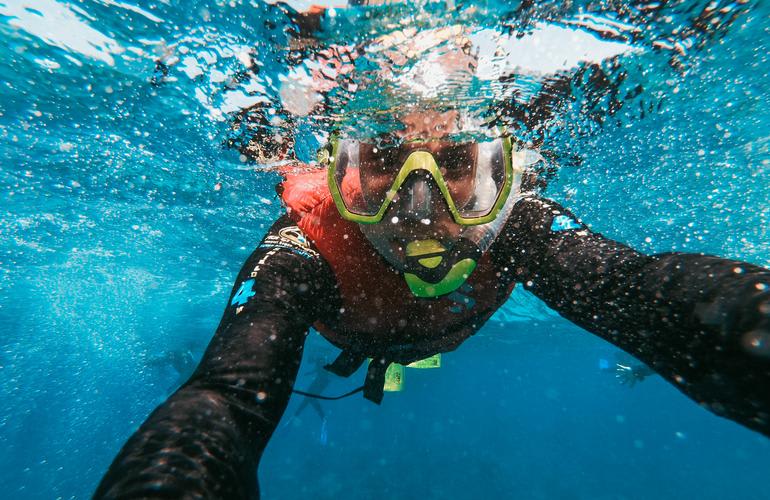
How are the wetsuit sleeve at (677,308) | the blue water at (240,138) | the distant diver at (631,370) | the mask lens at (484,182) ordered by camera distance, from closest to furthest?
the wetsuit sleeve at (677,308), the mask lens at (484,182), the blue water at (240,138), the distant diver at (631,370)

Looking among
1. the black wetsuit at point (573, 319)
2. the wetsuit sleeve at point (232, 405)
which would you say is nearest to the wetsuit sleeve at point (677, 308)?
the black wetsuit at point (573, 319)

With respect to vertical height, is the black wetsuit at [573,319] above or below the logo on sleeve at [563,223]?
below

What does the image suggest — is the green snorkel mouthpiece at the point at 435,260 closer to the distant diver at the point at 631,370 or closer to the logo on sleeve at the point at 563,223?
the logo on sleeve at the point at 563,223

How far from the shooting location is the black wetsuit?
1.37m

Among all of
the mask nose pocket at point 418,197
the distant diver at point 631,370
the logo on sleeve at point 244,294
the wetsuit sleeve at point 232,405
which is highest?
the mask nose pocket at point 418,197

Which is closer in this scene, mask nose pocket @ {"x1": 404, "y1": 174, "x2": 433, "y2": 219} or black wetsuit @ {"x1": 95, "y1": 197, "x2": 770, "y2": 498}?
black wetsuit @ {"x1": 95, "y1": 197, "x2": 770, "y2": 498}

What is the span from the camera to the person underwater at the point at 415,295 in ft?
4.73

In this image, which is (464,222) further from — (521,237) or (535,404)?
(535,404)

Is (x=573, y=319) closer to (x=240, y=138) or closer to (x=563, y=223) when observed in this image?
(x=563, y=223)

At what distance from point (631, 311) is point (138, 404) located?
8078 cm

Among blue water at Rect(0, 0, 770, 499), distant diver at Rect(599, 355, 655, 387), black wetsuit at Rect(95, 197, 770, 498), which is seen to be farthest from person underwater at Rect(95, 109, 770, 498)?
distant diver at Rect(599, 355, 655, 387)

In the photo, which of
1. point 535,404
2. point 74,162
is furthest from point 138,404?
point 535,404

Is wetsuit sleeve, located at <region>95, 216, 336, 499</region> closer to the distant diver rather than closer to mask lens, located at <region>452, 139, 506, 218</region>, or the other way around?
mask lens, located at <region>452, 139, 506, 218</region>

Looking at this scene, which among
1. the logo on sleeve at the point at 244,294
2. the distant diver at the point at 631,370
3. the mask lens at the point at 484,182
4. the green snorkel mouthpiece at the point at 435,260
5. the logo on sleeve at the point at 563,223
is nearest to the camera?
the logo on sleeve at the point at 244,294
